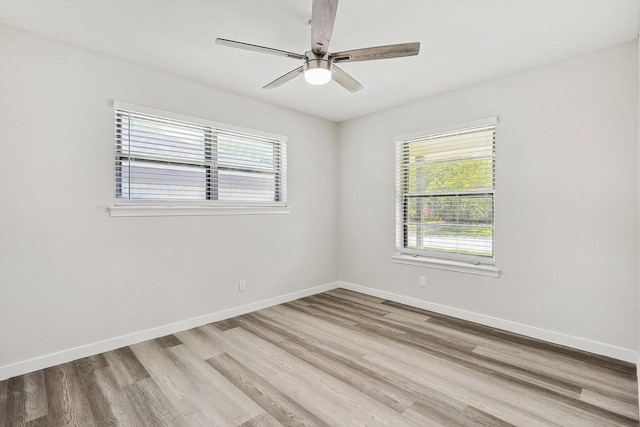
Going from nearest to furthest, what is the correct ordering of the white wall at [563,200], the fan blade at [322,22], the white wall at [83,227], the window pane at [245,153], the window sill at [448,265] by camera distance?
the fan blade at [322,22], the white wall at [83,227], the white wall at [563,200], the window sill at [448,265], the window pane at [245,153]

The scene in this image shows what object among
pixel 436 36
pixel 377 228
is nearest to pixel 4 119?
pixel 436 36

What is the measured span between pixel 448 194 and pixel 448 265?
0.83 meters

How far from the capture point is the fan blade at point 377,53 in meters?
1.97

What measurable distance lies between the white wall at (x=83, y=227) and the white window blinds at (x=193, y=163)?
13 centimetres

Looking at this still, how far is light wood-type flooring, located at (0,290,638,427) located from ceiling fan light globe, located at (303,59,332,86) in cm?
219

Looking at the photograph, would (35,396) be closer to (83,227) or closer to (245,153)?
(83,227)

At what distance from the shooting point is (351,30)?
2373 mm

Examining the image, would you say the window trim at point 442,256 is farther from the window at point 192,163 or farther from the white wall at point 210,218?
the window at point 192,163

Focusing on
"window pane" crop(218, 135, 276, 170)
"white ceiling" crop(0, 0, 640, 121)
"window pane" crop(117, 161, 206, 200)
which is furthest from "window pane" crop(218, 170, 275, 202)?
"white ceiling" crop(0, 0, 640, 121)

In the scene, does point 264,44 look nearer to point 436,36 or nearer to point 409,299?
point 436,36

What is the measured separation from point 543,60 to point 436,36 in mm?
1194

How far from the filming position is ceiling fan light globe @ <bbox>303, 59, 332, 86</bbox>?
6.91ft

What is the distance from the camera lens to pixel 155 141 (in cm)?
307

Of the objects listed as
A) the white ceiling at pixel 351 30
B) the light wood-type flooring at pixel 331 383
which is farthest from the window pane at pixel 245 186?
the light wood-type flooring at pixel 331 383
